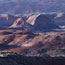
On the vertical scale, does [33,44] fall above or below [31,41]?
above

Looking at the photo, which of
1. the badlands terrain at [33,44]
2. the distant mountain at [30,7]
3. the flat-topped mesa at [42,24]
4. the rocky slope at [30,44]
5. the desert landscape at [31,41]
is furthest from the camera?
the distant mountain at [30,7]

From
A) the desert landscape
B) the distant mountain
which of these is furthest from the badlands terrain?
the distant mountain

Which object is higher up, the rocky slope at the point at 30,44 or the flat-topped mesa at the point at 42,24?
the rocky slope at the point at 30,44

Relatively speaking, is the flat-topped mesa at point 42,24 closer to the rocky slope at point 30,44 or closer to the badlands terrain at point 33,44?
the badlands terrain at point 33,44

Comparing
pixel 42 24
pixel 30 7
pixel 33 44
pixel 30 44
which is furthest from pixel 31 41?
pixel 30 7

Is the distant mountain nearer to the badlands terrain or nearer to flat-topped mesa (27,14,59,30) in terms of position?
the badlands terrain

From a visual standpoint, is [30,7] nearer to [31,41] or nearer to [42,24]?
[42,24]

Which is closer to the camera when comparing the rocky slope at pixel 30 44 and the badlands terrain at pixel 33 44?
the badlands terrain at pixel 33 44

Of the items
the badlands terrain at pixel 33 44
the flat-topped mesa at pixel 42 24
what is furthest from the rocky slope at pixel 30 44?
the flat-topped mesa at pixel 42 24

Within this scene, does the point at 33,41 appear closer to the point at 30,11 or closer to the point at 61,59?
the point at 61,59
